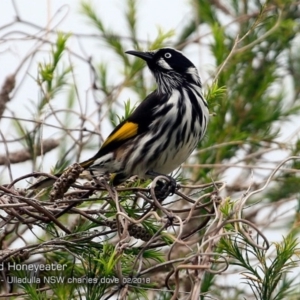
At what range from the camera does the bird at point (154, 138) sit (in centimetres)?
348

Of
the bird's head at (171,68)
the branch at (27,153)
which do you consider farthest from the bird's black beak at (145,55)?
the branch at (27,153)

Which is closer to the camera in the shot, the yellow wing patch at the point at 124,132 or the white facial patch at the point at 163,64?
the yellow wing patch at the point at 124,132

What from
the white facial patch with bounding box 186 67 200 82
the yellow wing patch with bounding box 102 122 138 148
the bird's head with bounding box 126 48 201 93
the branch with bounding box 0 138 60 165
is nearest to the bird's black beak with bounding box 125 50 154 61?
the bird's head with bounding box 126 48 201 93

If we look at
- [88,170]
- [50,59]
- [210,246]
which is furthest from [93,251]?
[50,59]

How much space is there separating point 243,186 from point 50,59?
119cm

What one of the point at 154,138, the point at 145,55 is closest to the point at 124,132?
the point at 154,138

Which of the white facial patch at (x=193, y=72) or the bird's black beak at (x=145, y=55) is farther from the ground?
the bird's black beak at (x=145, y=55)

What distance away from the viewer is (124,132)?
11.5 ft

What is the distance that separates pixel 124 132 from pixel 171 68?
1.49ft

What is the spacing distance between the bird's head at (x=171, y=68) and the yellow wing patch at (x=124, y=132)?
0.30 metres

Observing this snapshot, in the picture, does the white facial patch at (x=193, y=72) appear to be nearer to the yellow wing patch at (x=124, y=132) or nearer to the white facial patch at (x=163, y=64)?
the white facial patch at (x=163, y=64)

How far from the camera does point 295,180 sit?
451 centimetres

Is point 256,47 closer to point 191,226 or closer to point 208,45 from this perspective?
point 208,45

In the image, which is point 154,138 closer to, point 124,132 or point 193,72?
point 124,132
